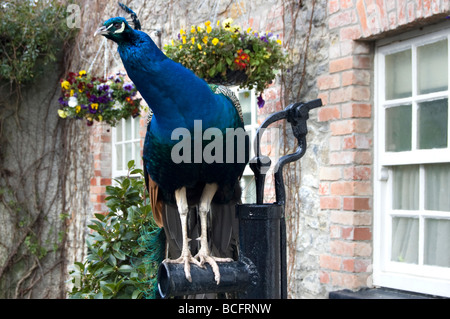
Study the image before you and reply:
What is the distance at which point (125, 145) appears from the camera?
5473 mm

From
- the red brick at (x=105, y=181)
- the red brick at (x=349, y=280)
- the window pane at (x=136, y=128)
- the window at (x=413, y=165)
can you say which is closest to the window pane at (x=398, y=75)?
the window at (x=413, y=165)

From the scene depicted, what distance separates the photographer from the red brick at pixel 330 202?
9.53ft

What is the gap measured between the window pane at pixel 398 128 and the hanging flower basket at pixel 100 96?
6.50ft

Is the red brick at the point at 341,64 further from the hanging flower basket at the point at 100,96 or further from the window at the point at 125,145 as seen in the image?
the window at the point at 125,145

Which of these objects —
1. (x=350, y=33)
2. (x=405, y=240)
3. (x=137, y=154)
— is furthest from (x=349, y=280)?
(x=137, y=154)

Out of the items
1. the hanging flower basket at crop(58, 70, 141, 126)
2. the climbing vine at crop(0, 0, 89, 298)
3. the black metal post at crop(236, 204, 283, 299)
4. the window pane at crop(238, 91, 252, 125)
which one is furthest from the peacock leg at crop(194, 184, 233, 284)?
the climbing vine at crop(0, 0, 89, 298)

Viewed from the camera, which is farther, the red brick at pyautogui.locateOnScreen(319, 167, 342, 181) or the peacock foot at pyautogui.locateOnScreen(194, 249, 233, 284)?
the red brick at pyautogui.locateOnScreen(319, 167, 342, 181)

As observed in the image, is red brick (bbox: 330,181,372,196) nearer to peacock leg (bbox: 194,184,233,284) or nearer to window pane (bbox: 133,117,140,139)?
peacock leg (bbox: 194,184,233,284)

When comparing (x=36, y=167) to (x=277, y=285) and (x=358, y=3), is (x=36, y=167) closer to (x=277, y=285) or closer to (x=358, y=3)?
(x=358, y=3)

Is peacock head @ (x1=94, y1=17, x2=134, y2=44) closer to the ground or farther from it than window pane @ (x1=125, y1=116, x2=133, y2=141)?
farther from it

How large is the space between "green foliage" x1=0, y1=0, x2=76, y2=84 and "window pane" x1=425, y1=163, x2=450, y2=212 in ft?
13.6

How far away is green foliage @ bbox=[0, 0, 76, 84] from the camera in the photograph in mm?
5574
